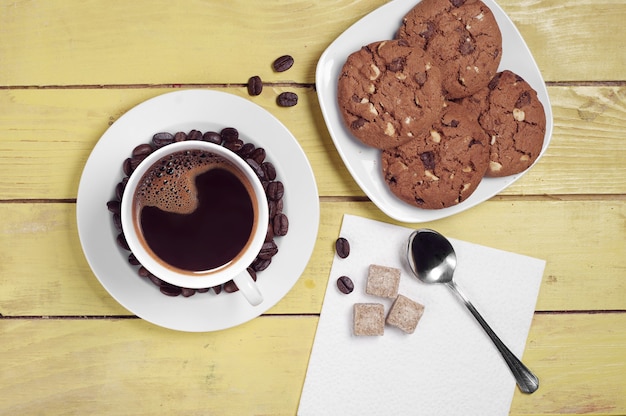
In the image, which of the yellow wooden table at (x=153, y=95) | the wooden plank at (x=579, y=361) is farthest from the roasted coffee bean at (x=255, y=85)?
the wooden plank at (x=579, y=361)

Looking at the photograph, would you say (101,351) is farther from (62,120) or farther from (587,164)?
(587,164)

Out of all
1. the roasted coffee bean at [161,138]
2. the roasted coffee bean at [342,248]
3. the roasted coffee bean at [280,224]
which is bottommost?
the roasted coffee bean at [342,248]

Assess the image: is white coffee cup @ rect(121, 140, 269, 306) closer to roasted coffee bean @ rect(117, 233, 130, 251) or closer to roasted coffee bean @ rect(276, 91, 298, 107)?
roasted coffee bean @ rect(117, 233, 130, 251)

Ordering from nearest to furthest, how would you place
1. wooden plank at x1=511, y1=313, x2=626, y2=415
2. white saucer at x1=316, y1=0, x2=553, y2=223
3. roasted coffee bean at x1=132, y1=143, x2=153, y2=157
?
roasted coffee bean at x1=132, y1=143, x2=153, y2=157 → white saucer at x1=316, y1=0, x2=553, y2=223 → wooden plank at x1=511, y1=313, x2=626, y2=415

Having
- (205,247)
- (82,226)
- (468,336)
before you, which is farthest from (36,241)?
(468,336)

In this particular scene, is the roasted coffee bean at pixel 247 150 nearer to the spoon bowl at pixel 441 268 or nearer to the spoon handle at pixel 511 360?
the spoon bowl at pixel 441 268

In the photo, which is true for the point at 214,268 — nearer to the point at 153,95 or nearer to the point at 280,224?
the point at 280,224

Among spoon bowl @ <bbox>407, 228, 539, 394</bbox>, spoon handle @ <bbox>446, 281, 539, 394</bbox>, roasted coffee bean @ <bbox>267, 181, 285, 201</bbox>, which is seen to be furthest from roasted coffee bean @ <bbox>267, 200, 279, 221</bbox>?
spoon handle @ <bbox>446, 281, 539, 394</bbox>
